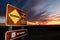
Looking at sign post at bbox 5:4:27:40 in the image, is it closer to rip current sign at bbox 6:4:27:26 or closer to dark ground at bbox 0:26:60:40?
rip current sign at bbox 6:4:27:26

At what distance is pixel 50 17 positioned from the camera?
2.84m

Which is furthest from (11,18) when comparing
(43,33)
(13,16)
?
(43,33)

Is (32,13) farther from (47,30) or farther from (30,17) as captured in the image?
(47,30)

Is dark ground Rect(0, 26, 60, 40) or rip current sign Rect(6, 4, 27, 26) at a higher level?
rip current sign Rect(6, 4, 27, 26)

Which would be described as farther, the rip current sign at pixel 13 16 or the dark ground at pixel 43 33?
the dark ground at pixel 43 33

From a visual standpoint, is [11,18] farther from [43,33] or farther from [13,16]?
[43,33]

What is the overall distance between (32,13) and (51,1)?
502 millimetres

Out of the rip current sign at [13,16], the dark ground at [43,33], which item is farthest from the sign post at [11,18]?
the dark ground at [43,33]

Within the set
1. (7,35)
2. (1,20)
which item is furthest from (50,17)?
(7,35)

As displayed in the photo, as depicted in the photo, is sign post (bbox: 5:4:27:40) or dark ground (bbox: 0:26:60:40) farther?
dark ground (bbox: 0:26:60:40)

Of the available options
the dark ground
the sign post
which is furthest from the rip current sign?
the dark ground

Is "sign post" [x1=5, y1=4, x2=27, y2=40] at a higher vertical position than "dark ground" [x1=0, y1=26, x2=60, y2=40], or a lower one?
higher

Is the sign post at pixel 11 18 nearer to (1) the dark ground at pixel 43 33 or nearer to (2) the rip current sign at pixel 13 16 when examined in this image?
(2) the rip current sign at pixel 13 16

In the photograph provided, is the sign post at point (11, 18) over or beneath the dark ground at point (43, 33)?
over
